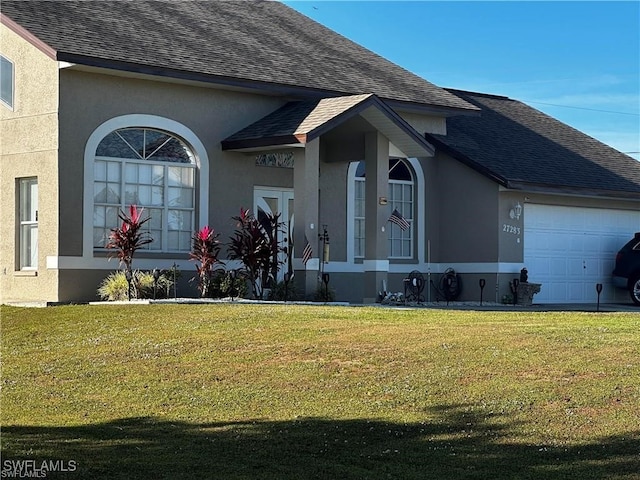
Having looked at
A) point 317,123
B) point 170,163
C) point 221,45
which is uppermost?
point 221,45

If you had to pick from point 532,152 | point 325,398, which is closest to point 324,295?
point 532,152

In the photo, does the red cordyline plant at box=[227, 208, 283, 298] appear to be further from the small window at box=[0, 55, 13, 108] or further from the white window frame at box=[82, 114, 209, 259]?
the small window at box=[0, 55, 13, 108]

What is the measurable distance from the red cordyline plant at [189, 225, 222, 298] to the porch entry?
8.30ft

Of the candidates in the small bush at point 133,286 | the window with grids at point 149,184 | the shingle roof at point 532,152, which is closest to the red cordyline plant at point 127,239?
the small bush at point 133,286

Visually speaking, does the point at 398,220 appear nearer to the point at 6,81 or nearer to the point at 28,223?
the point at 28,223

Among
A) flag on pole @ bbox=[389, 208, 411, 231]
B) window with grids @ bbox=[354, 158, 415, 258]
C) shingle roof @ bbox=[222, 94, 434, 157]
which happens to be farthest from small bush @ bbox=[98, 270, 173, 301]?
window with grids @ bbox=[354, 158, 415, 258]

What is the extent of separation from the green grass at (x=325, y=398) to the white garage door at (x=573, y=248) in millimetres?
10020

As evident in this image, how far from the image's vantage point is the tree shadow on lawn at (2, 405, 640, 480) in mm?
9188

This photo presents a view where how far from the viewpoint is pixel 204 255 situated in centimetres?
2048

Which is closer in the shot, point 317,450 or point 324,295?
point 317,450

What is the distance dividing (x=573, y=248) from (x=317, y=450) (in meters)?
18.5

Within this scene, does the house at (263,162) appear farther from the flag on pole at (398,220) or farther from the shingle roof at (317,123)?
the flag on pole at (398,220)

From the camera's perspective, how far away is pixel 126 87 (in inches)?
830

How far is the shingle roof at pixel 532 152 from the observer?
26016mm
